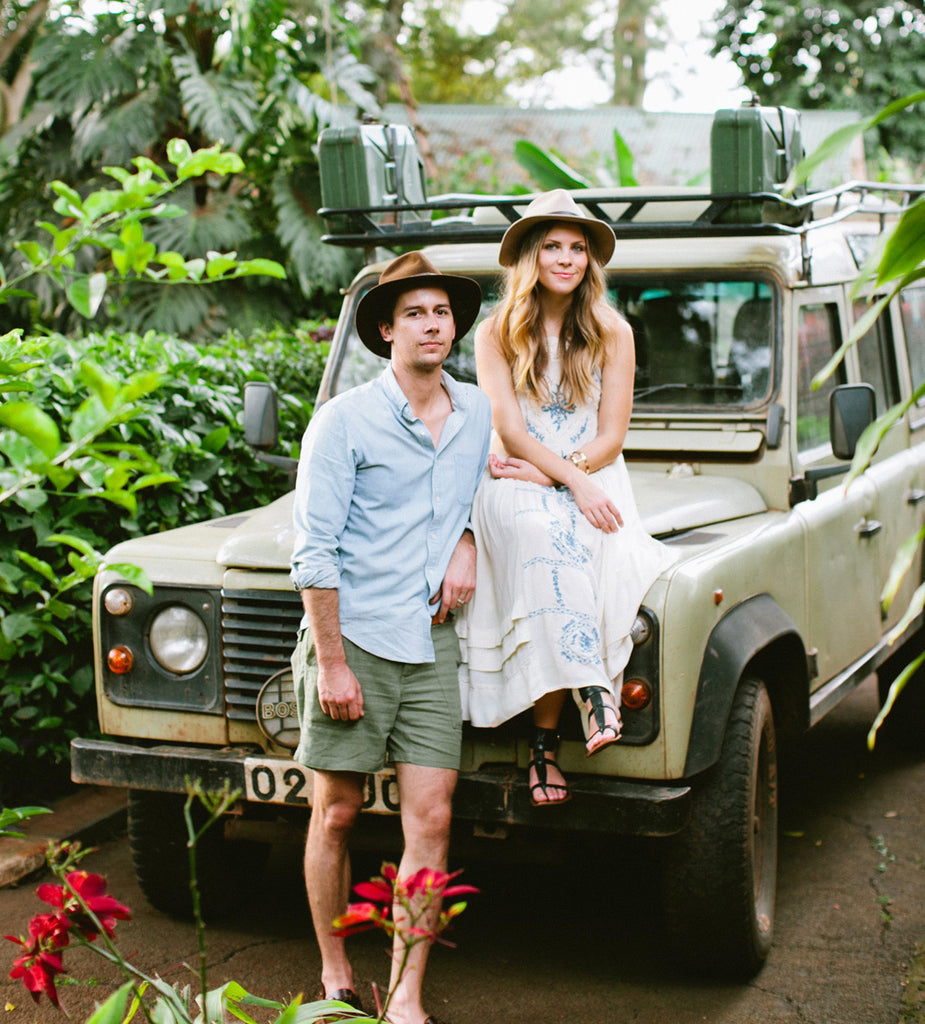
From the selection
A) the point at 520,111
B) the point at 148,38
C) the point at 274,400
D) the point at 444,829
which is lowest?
the point at 444,829

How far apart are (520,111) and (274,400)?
23.3m

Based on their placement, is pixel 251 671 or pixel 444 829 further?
pixel 251 671

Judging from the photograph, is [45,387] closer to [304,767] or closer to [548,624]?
[304,767]

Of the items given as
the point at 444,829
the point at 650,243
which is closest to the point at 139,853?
the point at 444,829

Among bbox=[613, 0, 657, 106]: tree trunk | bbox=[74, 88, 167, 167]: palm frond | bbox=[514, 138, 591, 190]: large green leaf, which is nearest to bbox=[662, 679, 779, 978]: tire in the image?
bbox=[514, 138, 591, 190]: large green leaf

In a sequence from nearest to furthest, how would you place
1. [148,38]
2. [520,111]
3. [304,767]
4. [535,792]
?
1. [535,792]
2. [304,767]
3. [148,38]
4. [520,111]

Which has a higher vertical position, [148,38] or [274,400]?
[148,38]

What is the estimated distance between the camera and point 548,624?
3.20m

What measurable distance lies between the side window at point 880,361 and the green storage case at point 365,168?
1.94 metres

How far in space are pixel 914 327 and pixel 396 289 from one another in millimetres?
3549

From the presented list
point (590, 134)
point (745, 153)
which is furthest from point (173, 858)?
point (590, 134)

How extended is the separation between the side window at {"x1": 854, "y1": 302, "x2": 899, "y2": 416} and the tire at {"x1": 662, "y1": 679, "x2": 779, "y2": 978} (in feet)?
6.95

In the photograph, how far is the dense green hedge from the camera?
451 cm

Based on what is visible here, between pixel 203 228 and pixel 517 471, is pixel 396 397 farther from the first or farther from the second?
pixel 203 228
